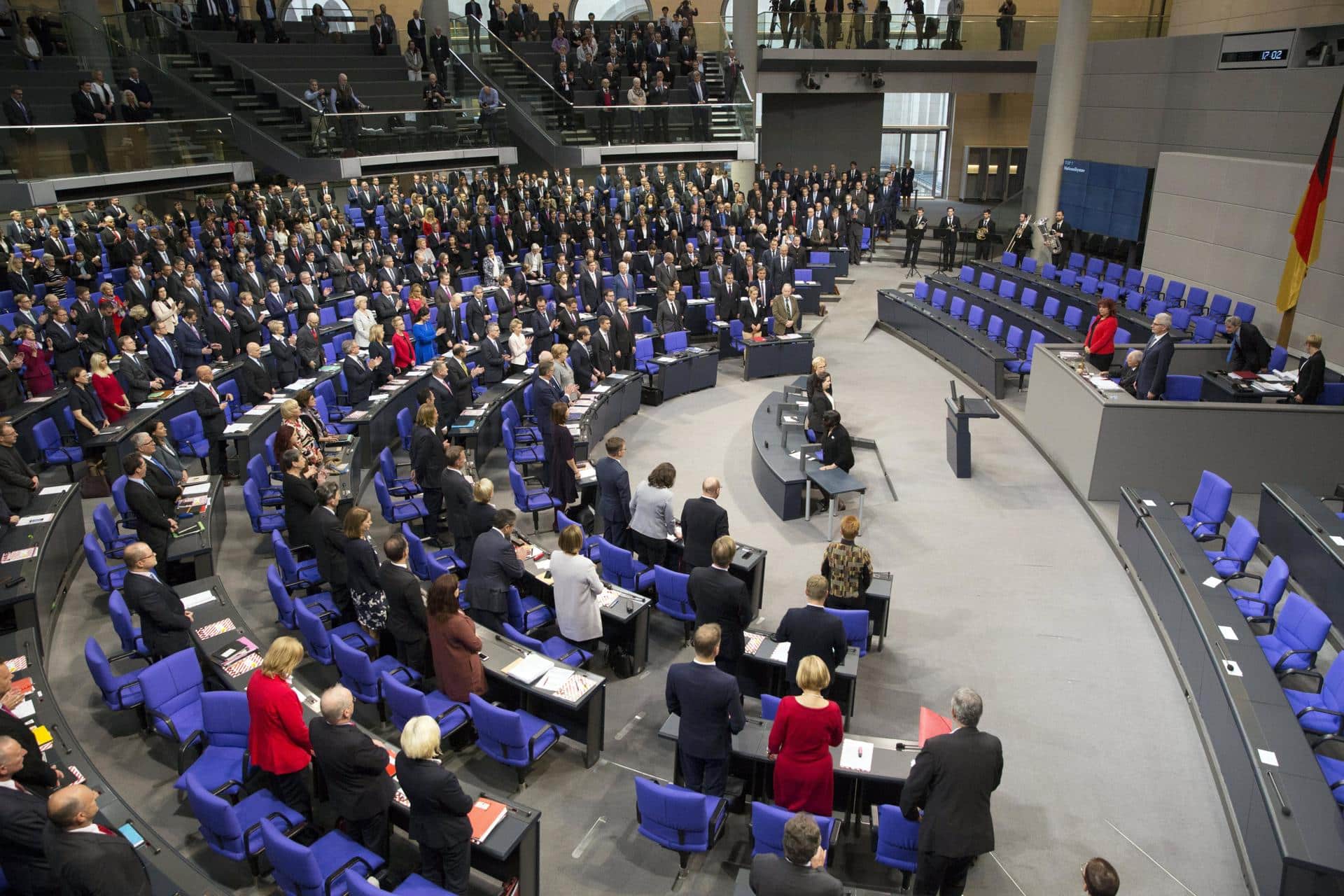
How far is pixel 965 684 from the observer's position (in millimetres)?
7656

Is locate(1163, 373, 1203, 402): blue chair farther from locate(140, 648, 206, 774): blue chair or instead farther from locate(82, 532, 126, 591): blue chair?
locate(82, 532, 126, 591): blue chair

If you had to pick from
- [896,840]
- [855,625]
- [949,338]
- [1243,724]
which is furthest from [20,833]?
[949,338]

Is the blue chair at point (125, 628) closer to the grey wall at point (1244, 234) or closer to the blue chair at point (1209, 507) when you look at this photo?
the blue chair at point (1209, 507)

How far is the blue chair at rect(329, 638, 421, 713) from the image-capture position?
6.61 metres

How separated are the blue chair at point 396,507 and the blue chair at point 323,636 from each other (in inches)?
78.1

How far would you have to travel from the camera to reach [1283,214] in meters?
14.5

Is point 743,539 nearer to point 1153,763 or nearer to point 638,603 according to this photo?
point 638,603

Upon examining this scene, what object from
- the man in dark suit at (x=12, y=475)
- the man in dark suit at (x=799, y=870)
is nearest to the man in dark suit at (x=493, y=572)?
the man in dark suit at (x=799, y=870)

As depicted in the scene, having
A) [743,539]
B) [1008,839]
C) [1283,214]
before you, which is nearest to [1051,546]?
[743,539]

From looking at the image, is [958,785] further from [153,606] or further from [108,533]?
[108,533]

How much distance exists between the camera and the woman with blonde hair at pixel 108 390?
10633 mm

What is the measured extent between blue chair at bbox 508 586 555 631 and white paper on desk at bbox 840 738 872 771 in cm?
290

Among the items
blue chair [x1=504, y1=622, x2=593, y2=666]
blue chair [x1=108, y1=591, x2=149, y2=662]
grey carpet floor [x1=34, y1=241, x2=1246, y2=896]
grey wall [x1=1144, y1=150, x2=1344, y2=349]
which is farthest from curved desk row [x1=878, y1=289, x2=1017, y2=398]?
blue chair [x1=108, y1=591, x2=149, y2=662]

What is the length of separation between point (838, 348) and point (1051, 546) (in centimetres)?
846
